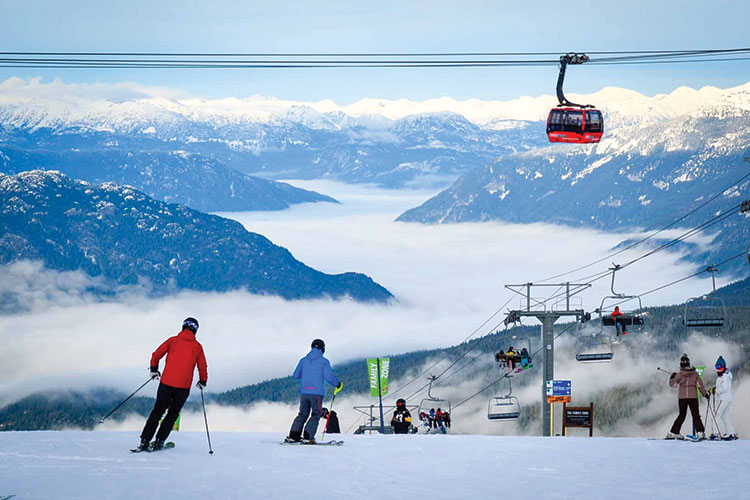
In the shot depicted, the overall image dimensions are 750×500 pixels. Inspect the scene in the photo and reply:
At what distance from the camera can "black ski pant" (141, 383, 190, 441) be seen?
1627 centimetres

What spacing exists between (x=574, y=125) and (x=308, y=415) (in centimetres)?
1328

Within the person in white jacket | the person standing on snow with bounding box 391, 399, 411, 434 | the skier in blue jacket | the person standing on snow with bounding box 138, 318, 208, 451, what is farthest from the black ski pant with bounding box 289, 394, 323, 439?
the person in white jacket

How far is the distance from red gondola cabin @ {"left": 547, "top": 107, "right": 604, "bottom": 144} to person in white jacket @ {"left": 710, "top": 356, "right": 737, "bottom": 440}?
9051mm

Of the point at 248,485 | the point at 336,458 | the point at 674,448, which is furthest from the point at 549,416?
the point at 248,485

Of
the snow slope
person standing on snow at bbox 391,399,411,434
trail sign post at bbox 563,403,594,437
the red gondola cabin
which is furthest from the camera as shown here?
the red gondola cabin

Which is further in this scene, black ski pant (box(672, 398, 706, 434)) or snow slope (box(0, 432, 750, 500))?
black ski pant (box(672, 398, 706, 434))

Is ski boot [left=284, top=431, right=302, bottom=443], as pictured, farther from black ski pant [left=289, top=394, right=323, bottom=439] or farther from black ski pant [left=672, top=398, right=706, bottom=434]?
black ski pant [left=672, top=398, right=706, bottom=434]

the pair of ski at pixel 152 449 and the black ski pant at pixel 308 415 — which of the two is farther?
the black ski pant at pixel 308 415

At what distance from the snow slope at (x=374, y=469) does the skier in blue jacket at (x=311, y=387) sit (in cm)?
58

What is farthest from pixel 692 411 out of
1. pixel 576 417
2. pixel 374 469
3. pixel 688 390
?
pixel 576 417

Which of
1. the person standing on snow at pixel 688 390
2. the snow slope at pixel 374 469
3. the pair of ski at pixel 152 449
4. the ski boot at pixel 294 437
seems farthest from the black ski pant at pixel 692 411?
the pair of ski at pixel 152 449

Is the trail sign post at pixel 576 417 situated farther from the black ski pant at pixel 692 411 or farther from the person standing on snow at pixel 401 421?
the black ski pant at pixel 692 411

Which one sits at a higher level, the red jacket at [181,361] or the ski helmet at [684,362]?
the ski helmet at [684,362]

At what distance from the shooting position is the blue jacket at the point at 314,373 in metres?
17.9
